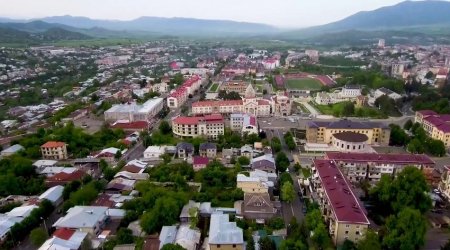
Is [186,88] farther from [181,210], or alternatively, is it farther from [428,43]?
[428,43]

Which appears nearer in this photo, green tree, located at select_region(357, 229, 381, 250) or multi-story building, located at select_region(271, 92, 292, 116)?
green tree, located at select_region(357, 229, 381, 250)

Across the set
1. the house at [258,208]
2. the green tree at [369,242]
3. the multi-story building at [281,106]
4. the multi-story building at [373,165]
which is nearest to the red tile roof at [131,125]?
the multi-story building at [281,106]

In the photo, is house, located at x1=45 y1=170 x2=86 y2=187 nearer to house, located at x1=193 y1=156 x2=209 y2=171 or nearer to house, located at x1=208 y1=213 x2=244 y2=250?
house, located at x1=193 y1=156 x2=209 y2=171

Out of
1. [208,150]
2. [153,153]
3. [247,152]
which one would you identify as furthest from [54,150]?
[247,152]

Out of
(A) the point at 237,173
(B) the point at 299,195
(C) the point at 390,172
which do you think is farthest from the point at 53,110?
(C) the point at 390,172

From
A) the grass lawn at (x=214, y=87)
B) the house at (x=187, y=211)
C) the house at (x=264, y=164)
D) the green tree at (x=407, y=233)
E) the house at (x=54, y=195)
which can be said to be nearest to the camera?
the green tree at (x=407, y=233)

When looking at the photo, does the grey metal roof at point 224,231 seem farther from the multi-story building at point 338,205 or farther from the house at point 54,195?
the house at point 54,195

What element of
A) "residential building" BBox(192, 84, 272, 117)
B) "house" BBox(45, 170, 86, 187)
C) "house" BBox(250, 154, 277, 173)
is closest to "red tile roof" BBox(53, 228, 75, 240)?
"house" BBox(45, 170, 86, 187)
